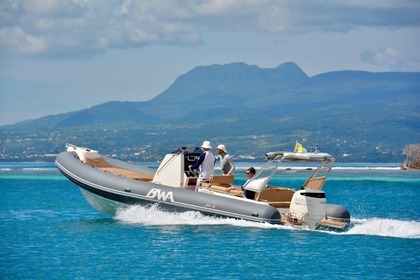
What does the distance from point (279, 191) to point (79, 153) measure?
8145 mm

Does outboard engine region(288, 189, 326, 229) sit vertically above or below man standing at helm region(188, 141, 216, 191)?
below

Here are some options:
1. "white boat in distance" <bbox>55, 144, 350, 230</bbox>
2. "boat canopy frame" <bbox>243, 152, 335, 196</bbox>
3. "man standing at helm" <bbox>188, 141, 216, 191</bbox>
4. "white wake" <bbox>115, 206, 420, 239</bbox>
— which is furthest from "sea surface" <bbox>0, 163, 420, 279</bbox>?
"man standing at helm" <bbox>188, 141, 216, 191</bbox>

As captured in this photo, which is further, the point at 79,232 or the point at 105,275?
the point at 79,232

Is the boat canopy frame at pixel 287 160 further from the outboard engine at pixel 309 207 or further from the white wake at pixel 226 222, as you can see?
the white wake at pixel 226 222

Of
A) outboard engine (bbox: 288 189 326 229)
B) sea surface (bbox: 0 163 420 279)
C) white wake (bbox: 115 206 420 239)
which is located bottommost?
sea surface (bbox: 0 163 420 279)

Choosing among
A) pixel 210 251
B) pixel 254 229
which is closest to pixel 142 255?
pixel 210 251

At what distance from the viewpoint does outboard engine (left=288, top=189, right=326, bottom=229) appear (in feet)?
75.5

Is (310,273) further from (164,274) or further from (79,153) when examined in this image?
(79,153)

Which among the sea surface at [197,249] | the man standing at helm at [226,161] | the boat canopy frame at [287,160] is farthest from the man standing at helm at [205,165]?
the boat canopy frame at [287,160]

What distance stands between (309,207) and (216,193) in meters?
2.97

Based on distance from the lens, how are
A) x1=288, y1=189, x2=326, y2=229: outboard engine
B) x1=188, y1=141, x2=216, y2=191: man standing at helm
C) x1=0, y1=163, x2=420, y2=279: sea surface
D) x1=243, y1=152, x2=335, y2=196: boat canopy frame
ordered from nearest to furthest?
x1=0, y1=163, x2=420, y2=279: sea surface < x1=288, y1=189, x2=326, y2=229: outboard engine < x1=243, y1=152, x2=335, y2=196: boat canopy frame < x1=188, y1=141, x2=216, y2=191: man standing at helm

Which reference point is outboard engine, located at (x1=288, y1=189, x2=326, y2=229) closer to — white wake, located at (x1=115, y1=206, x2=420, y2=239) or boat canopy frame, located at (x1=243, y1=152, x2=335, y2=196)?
white wake, located at (x1=115, y1=206, x2=420, y2=239)

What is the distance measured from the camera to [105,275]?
19062mm

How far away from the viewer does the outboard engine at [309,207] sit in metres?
23.0
